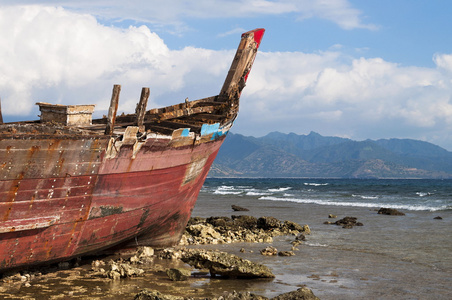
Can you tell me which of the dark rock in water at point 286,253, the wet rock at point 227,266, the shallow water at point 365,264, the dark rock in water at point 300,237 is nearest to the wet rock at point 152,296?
the shallow water at point 365,264

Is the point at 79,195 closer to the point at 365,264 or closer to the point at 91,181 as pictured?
the point at 91,181

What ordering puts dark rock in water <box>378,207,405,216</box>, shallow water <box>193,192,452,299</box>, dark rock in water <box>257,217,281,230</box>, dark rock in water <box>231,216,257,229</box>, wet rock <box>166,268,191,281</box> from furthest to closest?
dark rock in water <box>378,207,405,216</box> < dark rock in water <box>231,216,257,229</box> < dark rock in water <box>257,217,281,230</box> < wet rock <box>166,268,191,281</box> < shallow water <box>193,192,452,299</box>

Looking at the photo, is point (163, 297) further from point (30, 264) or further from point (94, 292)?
point (30, 264)

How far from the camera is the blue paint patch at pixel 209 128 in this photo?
37.4ft

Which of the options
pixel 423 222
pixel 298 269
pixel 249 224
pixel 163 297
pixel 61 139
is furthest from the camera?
pixel 423 222

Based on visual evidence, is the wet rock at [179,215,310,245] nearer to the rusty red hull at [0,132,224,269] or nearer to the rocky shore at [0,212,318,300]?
the rocky shore at [0,212,318,300]

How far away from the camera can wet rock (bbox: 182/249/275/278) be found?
904 cm

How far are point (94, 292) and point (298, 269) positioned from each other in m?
4.28

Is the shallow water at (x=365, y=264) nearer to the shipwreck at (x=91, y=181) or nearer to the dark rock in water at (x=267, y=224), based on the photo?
the dark rock in water at (x=267, y=224)

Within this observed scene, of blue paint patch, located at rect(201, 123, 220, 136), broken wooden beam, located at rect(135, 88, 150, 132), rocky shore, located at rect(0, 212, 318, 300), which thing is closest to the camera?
rocky shore, located at rect(0, 212, 318, 300)

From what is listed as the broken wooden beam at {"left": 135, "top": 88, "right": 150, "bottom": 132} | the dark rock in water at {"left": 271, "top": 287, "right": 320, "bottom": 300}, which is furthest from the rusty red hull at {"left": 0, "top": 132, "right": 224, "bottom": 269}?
the dark rock in water at {"left": 271, "top": 287, "right": 320, "bottom": 300}

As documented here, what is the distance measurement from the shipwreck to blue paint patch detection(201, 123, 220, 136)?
3 cm

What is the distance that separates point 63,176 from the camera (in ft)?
26.3

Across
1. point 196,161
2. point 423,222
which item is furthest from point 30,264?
point 423,222
